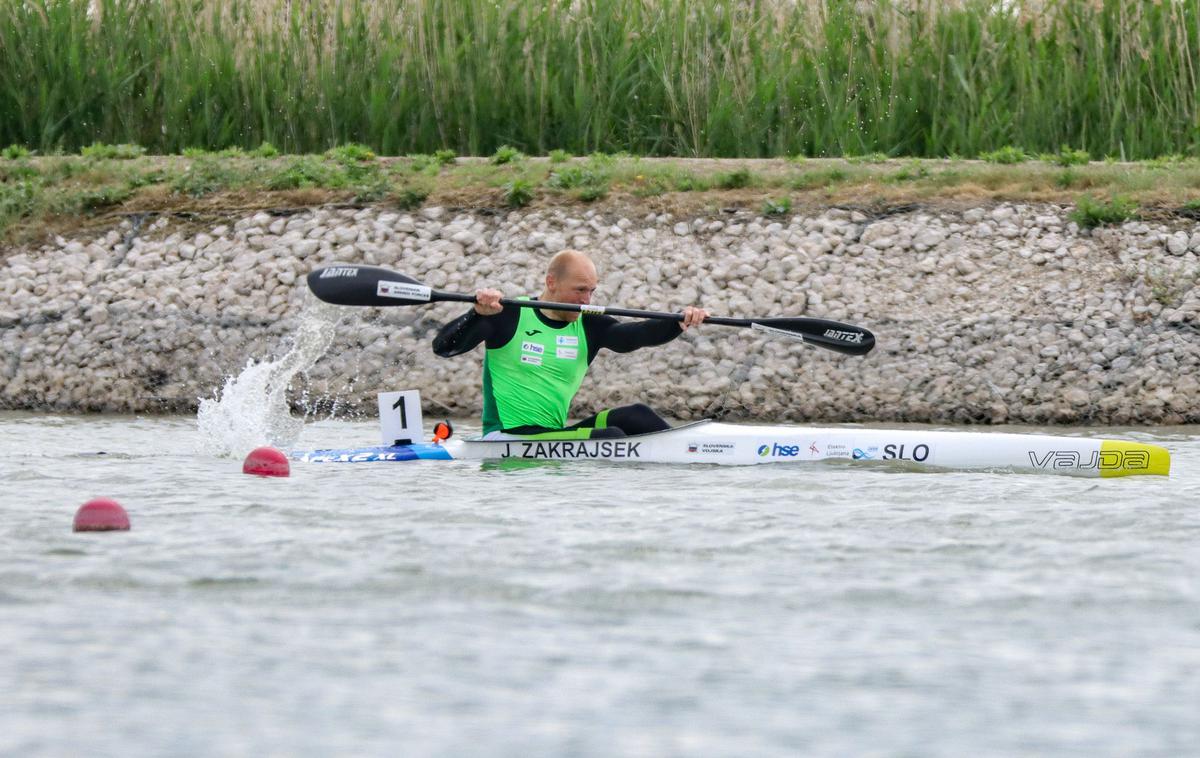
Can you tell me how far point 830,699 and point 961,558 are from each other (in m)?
1.89

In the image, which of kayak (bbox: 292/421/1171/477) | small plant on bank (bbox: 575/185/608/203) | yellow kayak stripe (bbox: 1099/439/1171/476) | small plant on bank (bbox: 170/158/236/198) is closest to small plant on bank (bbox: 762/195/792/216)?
small plant on bank (bbox: 575/185/608/203)

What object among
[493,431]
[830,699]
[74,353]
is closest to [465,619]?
[830,699]

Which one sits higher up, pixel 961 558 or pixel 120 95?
pixel 120 95

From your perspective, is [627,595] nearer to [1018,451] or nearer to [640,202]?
[1018,451]

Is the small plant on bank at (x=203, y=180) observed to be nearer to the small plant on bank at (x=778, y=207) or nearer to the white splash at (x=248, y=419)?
the white splash at (x=248, y=419)

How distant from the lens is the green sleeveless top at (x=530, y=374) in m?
9.62

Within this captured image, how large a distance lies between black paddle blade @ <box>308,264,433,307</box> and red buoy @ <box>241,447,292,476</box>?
1.80 m

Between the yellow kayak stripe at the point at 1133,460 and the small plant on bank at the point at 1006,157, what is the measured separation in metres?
6.85

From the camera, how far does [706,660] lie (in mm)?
4402

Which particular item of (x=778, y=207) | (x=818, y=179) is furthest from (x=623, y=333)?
(x=818, y=179)

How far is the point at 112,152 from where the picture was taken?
16.5 m

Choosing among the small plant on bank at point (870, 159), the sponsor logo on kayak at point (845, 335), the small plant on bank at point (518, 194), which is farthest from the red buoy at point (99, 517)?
the small plant on bank at point (870, 159)

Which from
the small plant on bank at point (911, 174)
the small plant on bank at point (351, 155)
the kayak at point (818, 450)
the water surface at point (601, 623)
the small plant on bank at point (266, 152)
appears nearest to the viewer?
the water surface at point (601, 623)

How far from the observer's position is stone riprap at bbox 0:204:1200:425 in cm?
1306
